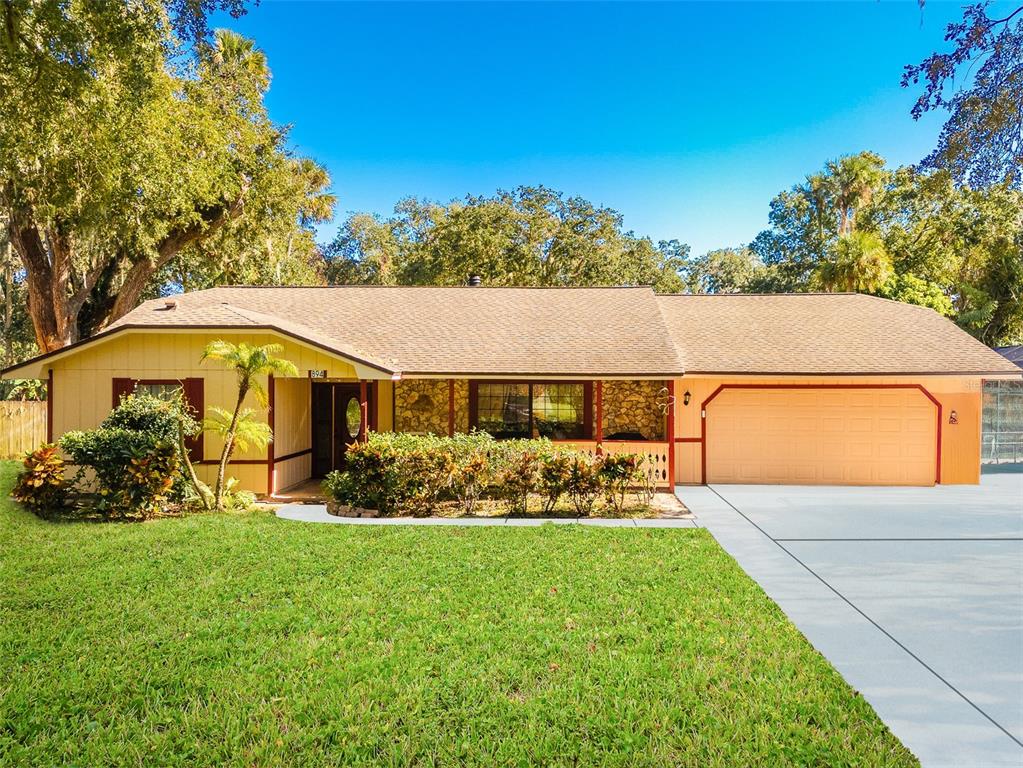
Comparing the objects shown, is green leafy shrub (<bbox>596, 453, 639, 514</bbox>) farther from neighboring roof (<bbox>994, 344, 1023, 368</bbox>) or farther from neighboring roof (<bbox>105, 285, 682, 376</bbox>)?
neighboring roof (<bbox>994, 344, 1023, 368</bbox>)

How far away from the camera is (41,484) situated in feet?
32.9

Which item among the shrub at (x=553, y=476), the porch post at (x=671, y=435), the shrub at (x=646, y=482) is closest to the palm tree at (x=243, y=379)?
the shrub at (x=553, y=476)

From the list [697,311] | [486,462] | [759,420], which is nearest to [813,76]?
[697,311]

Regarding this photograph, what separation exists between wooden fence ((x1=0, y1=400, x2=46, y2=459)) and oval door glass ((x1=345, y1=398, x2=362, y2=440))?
31.8 feet

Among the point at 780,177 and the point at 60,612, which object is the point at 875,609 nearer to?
the point at 60,612

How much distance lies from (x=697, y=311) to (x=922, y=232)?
16.4m

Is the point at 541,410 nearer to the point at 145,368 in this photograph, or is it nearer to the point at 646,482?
the point at 646,482

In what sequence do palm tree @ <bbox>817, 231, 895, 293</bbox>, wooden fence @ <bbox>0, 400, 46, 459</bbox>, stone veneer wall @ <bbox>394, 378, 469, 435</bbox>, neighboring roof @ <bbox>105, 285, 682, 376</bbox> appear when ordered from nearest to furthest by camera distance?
neighboring roof @ <bbox>105, 285, 682, 376</bbox> → stone veneer wall @ <bbox>394, 378, 469, 435</bbox> → wooden fence @ <bbox>0, 400, 46, 459</bbox> → palm tree @ <bbox>817, 231, 895, 293</bbox>

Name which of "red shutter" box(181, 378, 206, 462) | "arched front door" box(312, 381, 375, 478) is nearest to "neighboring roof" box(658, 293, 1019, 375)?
"arched front door" box(312, 381, 375, 478)

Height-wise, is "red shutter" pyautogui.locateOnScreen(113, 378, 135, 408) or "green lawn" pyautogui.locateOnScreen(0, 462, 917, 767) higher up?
"red shutter" pyautogui.locateOnScreen(113, 378, 135, 408)

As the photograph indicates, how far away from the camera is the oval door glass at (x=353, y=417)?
1359 cm

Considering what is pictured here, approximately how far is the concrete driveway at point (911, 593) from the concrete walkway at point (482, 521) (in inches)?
28.2

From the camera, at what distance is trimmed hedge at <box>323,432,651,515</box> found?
10.4 m

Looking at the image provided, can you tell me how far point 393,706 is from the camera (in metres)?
4.08
